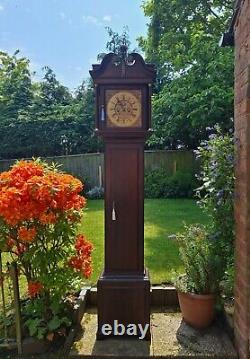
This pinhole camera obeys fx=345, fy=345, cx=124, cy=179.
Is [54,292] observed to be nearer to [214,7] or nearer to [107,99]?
[107,99]

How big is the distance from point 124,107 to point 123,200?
2.35 ft

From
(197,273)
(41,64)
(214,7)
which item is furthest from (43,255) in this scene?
(41,64)

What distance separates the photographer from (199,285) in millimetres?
2840

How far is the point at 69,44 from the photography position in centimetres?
1143

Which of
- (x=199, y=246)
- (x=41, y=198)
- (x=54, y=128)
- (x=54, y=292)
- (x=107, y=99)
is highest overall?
(x=54, y=128)

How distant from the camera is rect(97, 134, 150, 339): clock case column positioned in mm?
2689

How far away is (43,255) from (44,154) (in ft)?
34.6

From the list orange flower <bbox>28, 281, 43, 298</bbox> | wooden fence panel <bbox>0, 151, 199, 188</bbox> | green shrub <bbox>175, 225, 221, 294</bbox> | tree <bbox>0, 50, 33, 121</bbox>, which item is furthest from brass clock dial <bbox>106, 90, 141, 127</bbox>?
tree <bbox>0, 50, 33, 121</bbox>

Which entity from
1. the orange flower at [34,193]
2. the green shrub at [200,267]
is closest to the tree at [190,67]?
the green shrub at [200,267]

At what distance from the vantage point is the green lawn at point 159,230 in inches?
161

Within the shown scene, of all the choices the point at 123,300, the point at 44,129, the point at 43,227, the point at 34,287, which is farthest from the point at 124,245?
the point at 44,129

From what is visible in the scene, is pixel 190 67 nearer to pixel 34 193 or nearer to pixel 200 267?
pixel 200 267

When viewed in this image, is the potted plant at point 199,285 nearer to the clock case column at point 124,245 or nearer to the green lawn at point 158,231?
the clock case column at point 124,245

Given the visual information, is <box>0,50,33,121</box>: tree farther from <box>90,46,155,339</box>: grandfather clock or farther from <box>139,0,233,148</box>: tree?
<box>90,46,155,339</box>: grandfather clock
